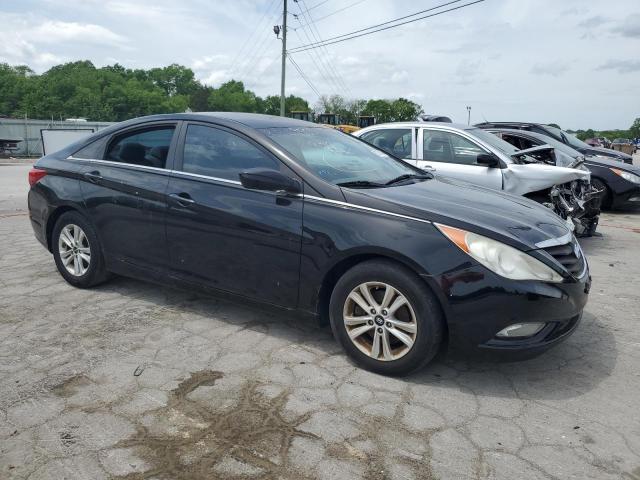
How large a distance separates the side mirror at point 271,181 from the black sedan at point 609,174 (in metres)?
7.02

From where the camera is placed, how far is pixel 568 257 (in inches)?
126

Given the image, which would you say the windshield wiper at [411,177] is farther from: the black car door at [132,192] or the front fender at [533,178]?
the front fender at [533,178]

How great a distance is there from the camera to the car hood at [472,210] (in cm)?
302

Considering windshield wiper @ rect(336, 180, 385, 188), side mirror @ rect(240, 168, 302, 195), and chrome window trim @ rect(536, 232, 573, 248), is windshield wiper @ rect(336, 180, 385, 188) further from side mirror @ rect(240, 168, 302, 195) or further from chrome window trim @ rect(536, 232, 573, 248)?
chrome window trim @ rect(536, 232, 573, 248)

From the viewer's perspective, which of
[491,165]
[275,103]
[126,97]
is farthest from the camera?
[275,103]

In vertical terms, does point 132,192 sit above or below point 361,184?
below

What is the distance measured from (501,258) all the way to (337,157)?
1487mm

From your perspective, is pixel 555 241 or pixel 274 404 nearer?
pixel 274 404

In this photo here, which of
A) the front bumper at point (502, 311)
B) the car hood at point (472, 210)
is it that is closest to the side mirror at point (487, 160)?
the car hood at point (472, 210)

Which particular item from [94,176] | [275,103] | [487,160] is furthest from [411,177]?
[275,103]

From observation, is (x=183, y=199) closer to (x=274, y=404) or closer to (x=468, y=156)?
(x=274, y=404)

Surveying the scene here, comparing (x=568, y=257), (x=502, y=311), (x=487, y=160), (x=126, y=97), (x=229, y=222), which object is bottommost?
(x=502, y=311)

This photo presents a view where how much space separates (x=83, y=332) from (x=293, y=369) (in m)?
1.61

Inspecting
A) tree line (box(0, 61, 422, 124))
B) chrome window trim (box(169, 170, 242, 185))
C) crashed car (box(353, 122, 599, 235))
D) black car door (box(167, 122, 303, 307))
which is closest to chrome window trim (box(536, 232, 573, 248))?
black car door (box(167, 122, 303, 307))
